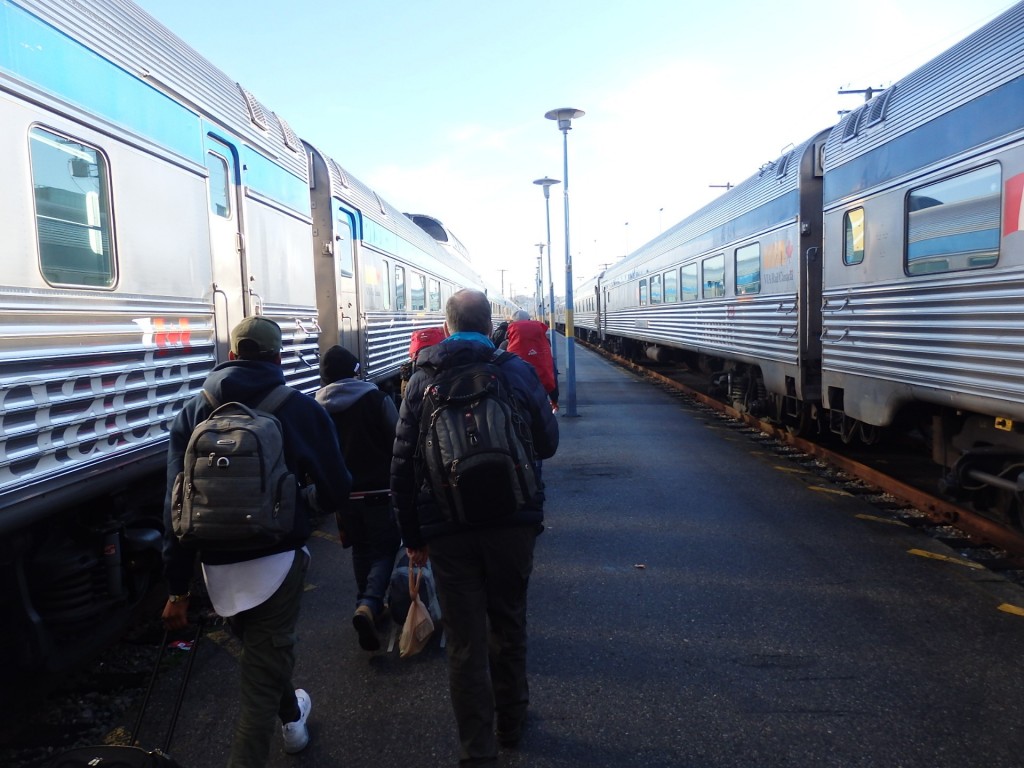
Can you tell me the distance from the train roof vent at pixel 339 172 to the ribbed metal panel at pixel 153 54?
2.17m

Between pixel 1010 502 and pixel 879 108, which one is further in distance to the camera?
pixel 879 108

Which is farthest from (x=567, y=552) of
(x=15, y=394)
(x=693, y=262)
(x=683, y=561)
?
(x=693, y=262)

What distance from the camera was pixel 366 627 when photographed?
13.8 ft

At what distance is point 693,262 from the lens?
580 inches

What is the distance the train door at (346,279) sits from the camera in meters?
9.01

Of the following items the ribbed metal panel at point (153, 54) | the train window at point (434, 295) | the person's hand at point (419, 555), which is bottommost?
A: the person's hand at point (419, 555)

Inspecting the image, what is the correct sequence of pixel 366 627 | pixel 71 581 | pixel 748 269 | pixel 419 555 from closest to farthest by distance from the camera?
pixel 419 555, pixel 71 581, pixel 366 627, pixel 748 269

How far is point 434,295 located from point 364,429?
457 inches

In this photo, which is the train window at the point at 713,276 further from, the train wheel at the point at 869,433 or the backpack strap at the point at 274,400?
the backpack strap at the point at 274,400

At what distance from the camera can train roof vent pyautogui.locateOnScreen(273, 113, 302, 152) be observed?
24.2 feet

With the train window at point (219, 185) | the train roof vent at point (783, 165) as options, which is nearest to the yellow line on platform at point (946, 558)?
the train roof vent at point (783, 165)

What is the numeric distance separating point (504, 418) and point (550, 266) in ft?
63.2

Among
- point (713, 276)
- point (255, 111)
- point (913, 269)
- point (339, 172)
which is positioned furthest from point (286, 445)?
point (713, 276)

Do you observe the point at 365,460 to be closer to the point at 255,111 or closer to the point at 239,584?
the point at 239,584
